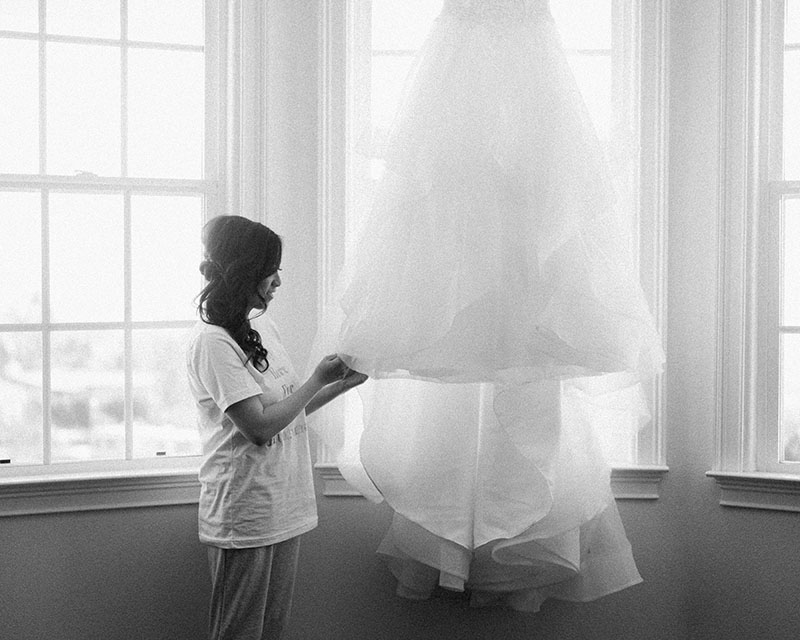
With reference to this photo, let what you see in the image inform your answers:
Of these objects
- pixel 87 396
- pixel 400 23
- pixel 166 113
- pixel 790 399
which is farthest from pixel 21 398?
pixel 790 399

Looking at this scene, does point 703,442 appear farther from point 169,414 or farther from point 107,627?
point 107,627

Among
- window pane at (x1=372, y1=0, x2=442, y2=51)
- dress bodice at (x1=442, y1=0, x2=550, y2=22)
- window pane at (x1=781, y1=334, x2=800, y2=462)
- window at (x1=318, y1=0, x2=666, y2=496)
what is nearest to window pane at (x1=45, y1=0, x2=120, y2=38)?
window at (x1=318, y1=0, x2=666, y2=496)

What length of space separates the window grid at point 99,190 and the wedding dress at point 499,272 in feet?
2.49

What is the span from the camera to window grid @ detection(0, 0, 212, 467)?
99.0 inches

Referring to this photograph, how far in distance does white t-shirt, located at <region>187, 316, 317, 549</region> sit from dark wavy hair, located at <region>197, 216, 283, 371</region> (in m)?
0.04

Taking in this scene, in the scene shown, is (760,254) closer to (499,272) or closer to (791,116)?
(791,116)

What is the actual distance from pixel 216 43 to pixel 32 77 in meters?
0.53

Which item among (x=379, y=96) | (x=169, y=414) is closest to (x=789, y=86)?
(x=379, y=96)

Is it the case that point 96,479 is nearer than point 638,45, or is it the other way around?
point 96,479

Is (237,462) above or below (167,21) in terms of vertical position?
below

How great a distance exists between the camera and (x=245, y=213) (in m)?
2.59

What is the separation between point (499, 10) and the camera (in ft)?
6.75

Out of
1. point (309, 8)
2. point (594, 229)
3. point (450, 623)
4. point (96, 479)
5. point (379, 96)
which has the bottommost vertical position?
point (450, 623)

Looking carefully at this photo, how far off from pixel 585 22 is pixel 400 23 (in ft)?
1.86
